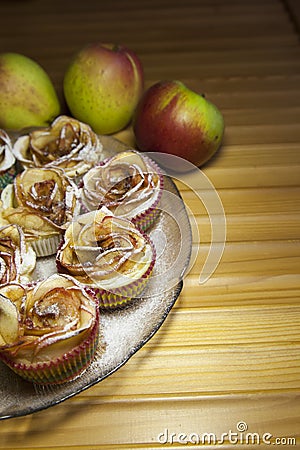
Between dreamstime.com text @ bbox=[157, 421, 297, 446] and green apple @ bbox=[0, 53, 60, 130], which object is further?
green apple @ bbox=[0, 53, 60, 130]

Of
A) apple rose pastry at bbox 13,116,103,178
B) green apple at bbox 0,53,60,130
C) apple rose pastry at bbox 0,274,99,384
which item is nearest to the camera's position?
apple rose pastry at bbox 0,274,99,384

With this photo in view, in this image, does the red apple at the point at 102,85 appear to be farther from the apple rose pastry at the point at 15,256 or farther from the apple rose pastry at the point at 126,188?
the apple rose pastry at the point at 15,256

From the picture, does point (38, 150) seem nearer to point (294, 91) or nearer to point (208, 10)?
point (294, 91)

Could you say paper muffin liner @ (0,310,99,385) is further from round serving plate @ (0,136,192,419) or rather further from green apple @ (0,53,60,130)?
green apple @ (0,53,60,130)

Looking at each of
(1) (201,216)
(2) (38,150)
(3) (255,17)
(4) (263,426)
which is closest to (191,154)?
(1) (201,216)

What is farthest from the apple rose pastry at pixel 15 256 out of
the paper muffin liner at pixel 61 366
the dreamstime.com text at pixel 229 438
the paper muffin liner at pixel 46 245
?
the dreamstime.com text at pixel 229 438

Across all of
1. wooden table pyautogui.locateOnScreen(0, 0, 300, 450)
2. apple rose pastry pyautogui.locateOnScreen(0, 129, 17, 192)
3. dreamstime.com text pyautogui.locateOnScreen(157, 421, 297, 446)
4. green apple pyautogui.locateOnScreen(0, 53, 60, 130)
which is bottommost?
dreamstime.com text pyautogui.locateOnScreen(157, 421, 297, 446)

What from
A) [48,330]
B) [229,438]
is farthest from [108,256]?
[229,438]

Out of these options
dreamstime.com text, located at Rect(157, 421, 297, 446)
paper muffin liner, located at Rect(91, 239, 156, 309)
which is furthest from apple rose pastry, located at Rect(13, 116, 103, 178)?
dreamstime.com text, located at Rect(157, 421, 297, 446)
